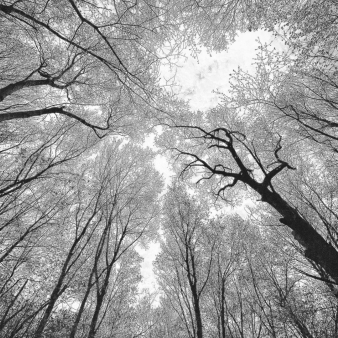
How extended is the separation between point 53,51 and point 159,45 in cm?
328

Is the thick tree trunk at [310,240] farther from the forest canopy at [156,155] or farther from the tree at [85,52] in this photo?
the tree at [85,52]

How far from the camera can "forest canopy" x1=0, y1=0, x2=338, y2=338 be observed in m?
3.97

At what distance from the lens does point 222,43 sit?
5461 mm

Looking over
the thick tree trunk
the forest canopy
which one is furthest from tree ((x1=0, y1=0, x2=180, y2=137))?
the thick tree trunk

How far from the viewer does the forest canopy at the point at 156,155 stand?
13.0 feet

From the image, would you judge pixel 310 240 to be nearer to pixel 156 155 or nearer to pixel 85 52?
pixel 85 52

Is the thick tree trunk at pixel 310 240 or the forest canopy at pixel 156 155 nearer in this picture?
the thick tree trunk at pixel 310 240

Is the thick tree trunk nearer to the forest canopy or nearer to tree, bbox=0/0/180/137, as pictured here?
the forest canopy

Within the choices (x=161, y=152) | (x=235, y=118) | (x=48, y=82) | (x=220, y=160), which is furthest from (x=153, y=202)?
(x=48, y=82)

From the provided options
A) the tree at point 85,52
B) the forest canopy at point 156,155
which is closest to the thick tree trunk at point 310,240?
the forest canopy at point 156,155

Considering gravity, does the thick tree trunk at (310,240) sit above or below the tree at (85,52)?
below

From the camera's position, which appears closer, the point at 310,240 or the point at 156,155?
the point at 310,240

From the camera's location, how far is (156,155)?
9906 millimetres

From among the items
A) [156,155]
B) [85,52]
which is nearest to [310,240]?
[85,52]
